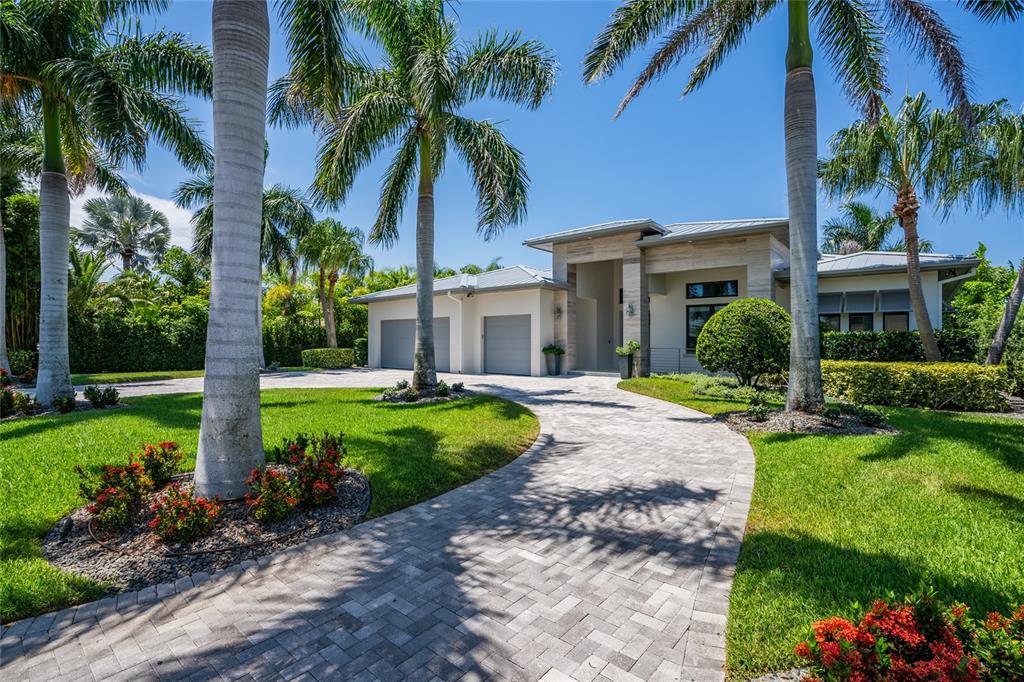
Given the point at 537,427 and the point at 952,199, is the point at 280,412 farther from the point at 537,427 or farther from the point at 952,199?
the point at 952,199

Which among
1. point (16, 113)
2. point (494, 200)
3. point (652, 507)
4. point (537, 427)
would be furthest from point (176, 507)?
point (16, 113)

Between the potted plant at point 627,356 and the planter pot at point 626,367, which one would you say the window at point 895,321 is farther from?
the planter pot at point 626,367

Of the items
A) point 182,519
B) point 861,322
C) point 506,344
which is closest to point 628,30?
point 182,519

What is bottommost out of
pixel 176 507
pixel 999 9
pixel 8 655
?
pixel 8 655

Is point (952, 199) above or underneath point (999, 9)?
underneath

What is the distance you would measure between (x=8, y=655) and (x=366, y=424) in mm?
6563

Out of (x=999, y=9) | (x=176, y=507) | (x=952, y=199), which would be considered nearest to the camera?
→ (x=176, y=507)

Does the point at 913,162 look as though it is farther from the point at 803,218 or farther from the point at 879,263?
the point at 803,218

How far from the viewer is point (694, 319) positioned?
20969 mm

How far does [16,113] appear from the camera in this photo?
1190cm

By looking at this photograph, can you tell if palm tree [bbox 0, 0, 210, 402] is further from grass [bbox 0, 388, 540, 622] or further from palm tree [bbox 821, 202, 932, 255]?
palm tree [bbox 821, 202, 932, 255]

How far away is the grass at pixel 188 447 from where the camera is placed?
3.90m

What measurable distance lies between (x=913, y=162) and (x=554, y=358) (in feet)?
44.8

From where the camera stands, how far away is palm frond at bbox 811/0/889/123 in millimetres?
10000
